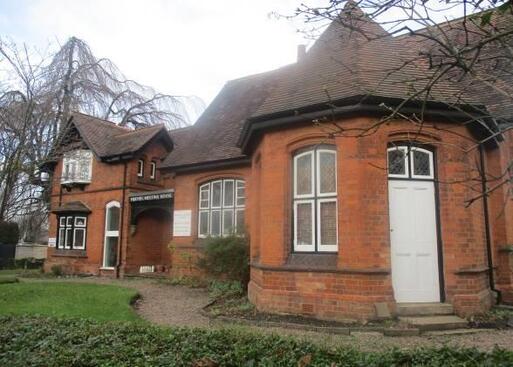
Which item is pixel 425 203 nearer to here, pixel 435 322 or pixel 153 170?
pixel 435 322

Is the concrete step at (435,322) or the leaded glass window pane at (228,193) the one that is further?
the leaded glass window pane at (228,193)

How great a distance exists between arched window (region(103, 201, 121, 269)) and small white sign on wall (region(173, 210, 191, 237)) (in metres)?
3.96

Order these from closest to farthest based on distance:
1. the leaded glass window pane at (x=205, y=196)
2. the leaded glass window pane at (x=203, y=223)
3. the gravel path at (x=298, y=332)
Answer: the gravel path at (x=298, y=332) → the leaded glass window pane at (x=203, y=223) → the leaded glass window pane at (x=205, y=196)

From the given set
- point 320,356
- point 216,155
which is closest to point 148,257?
point 216,155

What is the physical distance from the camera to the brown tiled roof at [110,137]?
62.3 feet

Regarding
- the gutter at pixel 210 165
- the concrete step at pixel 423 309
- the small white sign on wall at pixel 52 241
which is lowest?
the concrete step at pixel 423 309

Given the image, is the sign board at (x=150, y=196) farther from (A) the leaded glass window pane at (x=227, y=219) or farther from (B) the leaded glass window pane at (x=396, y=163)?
(B) the leaded glass window pane at (x=396, y=163)

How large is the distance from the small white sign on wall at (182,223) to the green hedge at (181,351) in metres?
9.79

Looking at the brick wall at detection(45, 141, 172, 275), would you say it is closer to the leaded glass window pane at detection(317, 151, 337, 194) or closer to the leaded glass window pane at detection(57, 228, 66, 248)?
the leaded glass window pane at detection(57, 228, 66, 248)

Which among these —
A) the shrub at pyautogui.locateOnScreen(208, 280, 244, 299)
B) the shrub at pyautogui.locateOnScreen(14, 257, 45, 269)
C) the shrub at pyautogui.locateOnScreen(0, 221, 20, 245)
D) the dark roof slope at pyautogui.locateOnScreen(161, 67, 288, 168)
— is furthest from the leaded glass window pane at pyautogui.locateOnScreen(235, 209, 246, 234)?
the shrub at pyautogui.locateOnScreen(0, 221, 20, 245)

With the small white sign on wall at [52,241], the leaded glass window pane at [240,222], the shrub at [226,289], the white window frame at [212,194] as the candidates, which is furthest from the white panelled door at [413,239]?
the small white sign on wall at [52,241]

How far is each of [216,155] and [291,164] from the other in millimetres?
5809

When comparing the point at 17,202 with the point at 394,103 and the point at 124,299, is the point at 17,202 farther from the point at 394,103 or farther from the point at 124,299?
the point at 394,103

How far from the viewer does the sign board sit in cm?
1690
